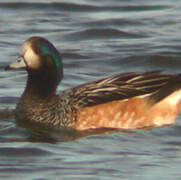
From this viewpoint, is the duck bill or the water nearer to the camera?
the water

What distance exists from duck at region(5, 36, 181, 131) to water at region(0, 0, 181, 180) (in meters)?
0.24

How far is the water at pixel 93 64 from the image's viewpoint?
9.28 metres

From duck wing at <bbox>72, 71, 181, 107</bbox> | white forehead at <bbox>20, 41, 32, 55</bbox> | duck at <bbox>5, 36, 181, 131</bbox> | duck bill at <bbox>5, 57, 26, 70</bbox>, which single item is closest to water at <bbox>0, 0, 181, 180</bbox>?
duck at <bbox>5, 36, 181, 131</bbox>

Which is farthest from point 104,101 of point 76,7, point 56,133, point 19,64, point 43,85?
point 76,7

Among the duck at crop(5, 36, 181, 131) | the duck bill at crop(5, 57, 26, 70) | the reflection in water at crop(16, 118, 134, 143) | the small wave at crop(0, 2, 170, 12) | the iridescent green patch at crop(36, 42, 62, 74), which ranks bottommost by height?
the reflection in water at crop(16, 118, 134, 143)

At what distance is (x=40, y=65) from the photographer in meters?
11.3

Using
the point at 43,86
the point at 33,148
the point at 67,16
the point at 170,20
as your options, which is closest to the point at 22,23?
the point at 67,16

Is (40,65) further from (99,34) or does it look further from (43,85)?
(99,34)

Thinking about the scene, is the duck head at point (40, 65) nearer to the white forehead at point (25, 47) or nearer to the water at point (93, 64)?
the white forehead at point (25, 47)

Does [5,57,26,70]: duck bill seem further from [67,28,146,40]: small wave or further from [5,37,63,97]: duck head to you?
[67,28,146,40]: small wave

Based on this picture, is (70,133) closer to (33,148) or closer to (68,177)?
(33,148)

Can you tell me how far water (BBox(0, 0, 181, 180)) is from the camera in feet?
30.5

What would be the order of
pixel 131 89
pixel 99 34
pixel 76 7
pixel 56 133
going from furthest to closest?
pixel 76 7, pixel 99 34, pixel 131 89, pixel 56 133

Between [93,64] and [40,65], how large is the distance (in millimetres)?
3253
